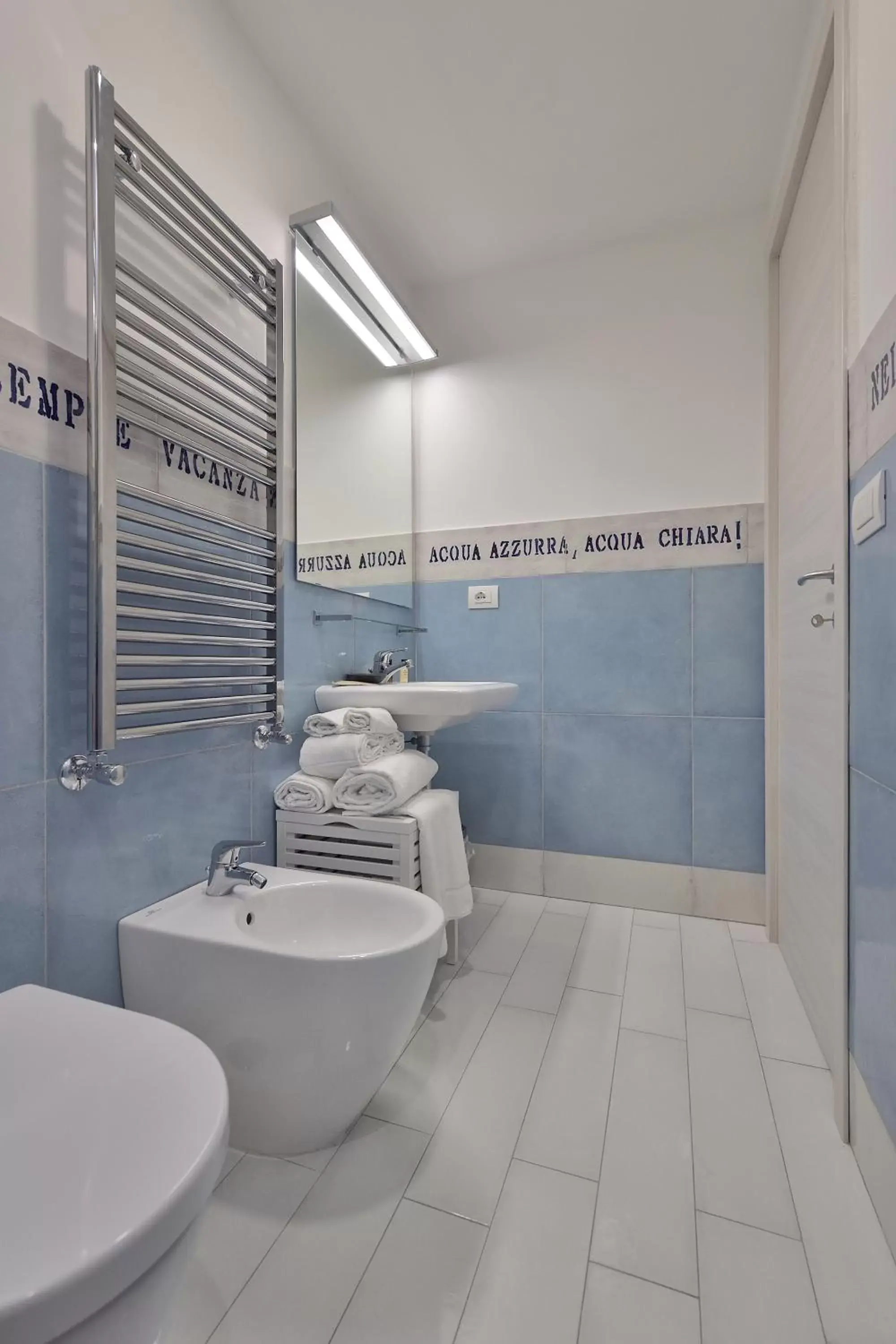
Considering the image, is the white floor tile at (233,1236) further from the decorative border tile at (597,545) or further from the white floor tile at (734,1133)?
the decorative border tile at (597,545)

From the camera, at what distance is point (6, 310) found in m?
0.95

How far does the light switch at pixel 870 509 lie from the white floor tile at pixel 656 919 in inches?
57.3

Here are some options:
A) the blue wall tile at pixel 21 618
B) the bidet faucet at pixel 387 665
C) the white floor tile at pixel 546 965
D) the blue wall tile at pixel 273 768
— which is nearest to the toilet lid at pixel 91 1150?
the blue wall tile at pixel 21 618

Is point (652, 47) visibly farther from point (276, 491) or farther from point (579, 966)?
point (579, 966)

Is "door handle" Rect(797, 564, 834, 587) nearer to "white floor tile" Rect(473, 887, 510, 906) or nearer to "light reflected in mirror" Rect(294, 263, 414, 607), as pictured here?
"light reflected in mirror" Rect(294, 263, 414, 607)

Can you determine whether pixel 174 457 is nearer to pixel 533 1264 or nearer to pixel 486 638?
pixel 486 638

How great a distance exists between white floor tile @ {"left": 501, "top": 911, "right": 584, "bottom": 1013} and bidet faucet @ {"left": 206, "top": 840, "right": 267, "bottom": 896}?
79 cm

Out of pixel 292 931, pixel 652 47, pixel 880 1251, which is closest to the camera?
pixel 880 1251

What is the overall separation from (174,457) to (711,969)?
1976 millimetres

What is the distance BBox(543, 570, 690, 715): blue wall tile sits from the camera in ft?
6.97

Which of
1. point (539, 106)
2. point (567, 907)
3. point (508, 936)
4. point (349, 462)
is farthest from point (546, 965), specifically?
point (539, 106)

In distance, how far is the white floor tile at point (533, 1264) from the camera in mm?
807

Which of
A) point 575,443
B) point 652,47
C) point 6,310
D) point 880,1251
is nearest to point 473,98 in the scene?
point 652,47

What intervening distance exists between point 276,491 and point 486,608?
3.38 ft
